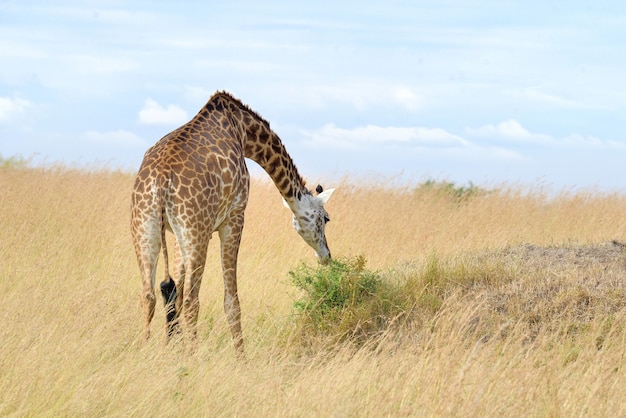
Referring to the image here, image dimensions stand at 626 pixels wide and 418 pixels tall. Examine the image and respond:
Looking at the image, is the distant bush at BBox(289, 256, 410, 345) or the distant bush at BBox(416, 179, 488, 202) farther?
the distant bush at BBox(416, 179, 488, 202)

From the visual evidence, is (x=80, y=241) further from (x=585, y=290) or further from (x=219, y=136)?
(x=585, y=290)

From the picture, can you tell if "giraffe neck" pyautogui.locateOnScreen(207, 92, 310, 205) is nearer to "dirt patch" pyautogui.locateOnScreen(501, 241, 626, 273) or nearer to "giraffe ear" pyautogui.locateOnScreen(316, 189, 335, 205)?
"giraffe ear" pyautogui.locateOnScreen(316, 189, 335, 205)

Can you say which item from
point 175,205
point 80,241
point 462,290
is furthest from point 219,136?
point 80,241

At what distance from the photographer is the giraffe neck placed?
9031 mm

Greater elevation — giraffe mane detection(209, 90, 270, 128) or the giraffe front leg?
giraffe mane detection(209, 90, 270, 128)

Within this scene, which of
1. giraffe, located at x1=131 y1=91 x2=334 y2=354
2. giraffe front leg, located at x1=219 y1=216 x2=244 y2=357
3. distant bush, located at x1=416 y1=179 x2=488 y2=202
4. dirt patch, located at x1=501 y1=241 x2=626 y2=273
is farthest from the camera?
distant bush, located at x1=416 y1=179 x2=488 y2=202

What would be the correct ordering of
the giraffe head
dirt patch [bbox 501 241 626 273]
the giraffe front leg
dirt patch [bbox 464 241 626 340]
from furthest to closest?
dirt patch [bbox 501 241 626 273] < the giraffe head < dirt patch [bbox 464 241 626 340] < the giraffe front leg

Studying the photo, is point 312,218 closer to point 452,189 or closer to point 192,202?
point 192,202

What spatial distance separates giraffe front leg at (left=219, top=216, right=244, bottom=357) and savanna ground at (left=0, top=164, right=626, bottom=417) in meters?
0.25

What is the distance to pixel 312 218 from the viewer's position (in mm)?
9875

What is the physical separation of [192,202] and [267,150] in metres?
2.05

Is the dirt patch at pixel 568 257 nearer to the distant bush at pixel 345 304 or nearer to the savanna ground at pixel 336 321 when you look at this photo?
the savanna ground at pixel 336 321

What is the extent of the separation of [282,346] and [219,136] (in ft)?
7.84

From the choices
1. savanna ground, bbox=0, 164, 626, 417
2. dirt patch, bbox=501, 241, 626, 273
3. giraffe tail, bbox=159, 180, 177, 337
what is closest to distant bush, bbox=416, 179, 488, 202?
savanna ground, bbox=0, 164, 626, 417
